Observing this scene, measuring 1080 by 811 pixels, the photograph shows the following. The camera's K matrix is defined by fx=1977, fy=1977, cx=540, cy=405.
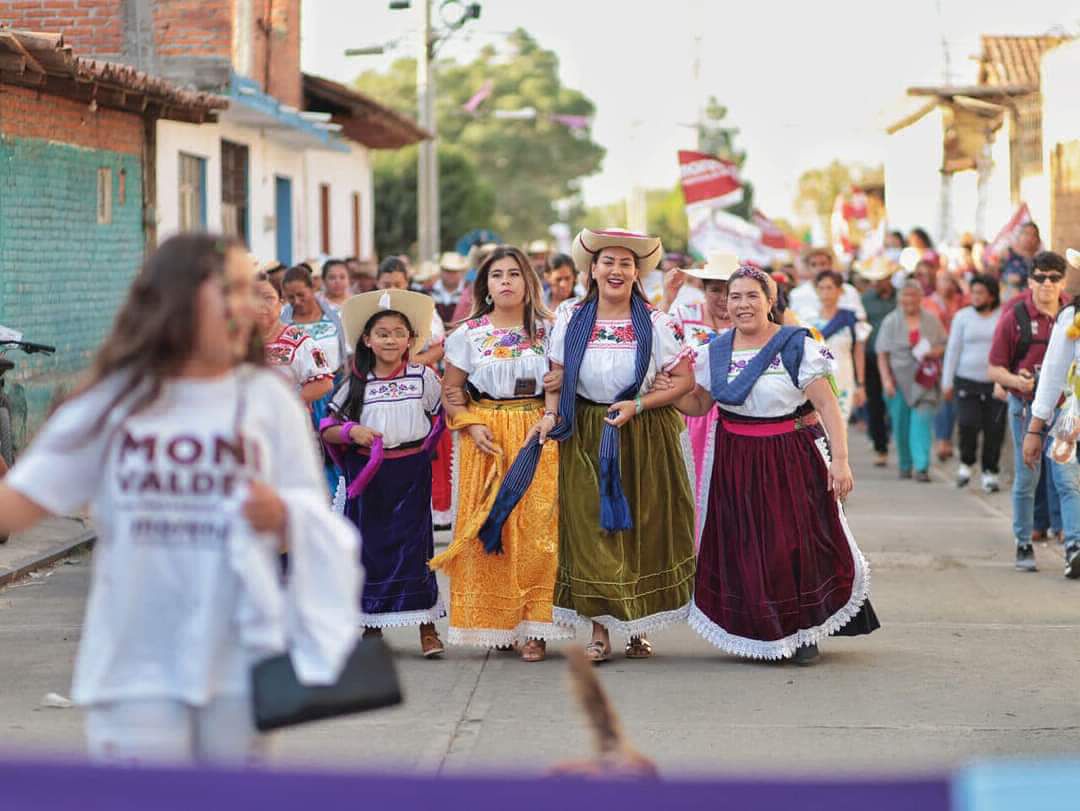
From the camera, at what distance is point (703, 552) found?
363 inches

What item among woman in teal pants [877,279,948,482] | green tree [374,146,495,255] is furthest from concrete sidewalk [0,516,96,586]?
green tree [374,146,495,255]

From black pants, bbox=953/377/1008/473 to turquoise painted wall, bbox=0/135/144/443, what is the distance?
7.14m

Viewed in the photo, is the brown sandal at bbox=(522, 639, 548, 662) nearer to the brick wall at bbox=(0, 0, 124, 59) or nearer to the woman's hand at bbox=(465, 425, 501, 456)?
the woman's hand at bbox=(465, 425, 501, 456)

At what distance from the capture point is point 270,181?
2623 cm

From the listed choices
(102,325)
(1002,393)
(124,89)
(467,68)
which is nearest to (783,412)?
(1002,393)

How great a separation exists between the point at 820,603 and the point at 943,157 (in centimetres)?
3831

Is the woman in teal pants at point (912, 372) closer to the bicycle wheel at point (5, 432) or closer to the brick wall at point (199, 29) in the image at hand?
the bicycle wheel at point (5, 432)

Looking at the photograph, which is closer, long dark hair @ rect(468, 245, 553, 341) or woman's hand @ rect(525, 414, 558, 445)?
woman's hand @ rect(525, 414, 558, 445)

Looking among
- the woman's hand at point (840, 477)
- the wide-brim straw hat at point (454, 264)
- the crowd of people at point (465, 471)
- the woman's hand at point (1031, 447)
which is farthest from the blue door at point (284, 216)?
the woman's hand at point (840, 477)

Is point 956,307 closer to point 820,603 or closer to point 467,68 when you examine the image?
point 820,603

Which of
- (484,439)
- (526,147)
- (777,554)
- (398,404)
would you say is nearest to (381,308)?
(398,404)

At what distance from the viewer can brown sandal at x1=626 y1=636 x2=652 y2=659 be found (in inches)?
367

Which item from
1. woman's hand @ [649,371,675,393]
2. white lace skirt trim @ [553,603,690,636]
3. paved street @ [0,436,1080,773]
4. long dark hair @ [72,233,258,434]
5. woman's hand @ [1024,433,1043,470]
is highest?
long dark hair @ [72,233,258,434]

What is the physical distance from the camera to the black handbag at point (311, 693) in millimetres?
4074
